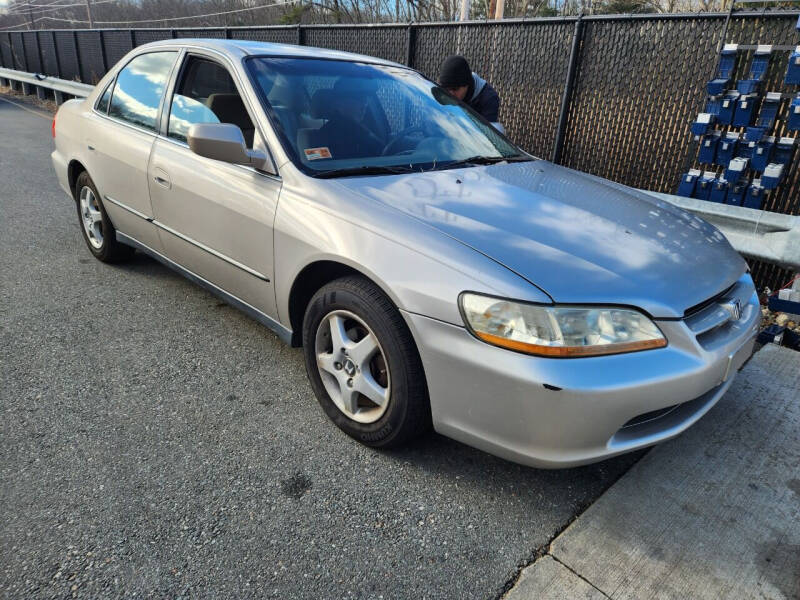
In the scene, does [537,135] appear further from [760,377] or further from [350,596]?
[350,596]

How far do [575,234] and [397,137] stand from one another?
1194mm

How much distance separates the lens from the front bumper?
1842mm

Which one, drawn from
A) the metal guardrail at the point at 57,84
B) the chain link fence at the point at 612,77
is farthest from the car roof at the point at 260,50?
the metal guardrail at the point at 57,84

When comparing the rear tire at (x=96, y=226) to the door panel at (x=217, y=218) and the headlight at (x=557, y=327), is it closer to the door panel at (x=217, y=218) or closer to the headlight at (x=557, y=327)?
the door panel at (x=217, y=218)

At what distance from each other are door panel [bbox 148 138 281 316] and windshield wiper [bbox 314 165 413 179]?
0.23m

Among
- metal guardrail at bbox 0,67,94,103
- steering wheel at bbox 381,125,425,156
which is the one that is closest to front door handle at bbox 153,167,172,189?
steering wheel at bbox 381,125,425,156

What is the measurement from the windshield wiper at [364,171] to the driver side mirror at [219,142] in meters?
0.37

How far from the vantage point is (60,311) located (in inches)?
143

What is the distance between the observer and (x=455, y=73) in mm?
4398

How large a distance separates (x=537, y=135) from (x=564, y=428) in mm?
5377

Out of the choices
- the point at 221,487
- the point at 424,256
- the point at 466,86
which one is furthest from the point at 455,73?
the point at 221,487

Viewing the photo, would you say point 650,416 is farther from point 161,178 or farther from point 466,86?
point 466,86

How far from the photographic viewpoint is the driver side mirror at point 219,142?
2.54 meters

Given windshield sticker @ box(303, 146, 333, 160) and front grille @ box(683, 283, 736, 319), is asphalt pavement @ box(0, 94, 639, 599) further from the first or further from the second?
windshield sticker @ box(303, 146, 333, 160)
